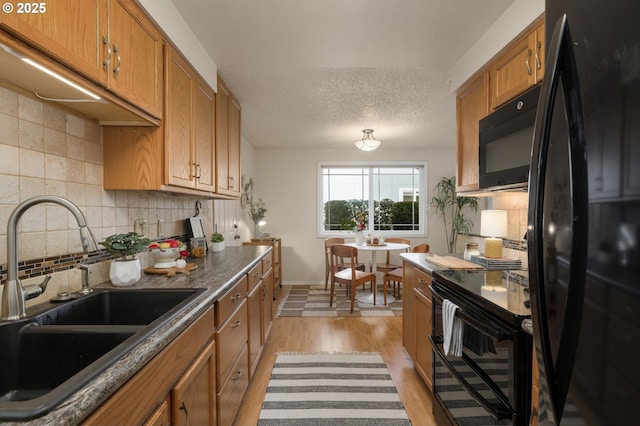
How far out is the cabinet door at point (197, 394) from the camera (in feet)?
3.24

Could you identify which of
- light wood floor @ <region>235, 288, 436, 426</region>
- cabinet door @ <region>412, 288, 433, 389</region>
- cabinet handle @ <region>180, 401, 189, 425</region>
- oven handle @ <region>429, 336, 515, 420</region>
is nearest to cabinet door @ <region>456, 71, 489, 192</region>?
cabinet door @ <region>412, 288, 433, 389</region>

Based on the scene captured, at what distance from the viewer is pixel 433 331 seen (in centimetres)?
180

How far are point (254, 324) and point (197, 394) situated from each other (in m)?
1.07

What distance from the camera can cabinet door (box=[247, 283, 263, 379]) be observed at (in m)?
2.09

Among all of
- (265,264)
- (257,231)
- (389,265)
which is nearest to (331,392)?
(265,264)

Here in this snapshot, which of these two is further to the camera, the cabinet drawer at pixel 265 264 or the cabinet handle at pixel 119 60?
the cabinet drawer at pixel 265 264

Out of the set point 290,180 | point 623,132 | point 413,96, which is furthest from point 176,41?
point 290,180

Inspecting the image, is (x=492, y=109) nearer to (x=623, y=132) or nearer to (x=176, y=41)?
(x=623, y=132)

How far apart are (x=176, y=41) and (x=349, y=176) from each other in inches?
157

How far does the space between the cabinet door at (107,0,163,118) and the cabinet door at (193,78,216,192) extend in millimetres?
458

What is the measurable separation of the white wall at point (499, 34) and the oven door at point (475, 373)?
4.80ft

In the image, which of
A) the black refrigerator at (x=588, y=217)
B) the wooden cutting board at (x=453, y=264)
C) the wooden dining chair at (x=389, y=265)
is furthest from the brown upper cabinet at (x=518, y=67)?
the wooden dining chair at (x=389, y=265)

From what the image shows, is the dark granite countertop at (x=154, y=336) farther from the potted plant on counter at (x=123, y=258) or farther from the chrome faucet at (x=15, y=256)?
the chrome faucet at (x=15, y=256)

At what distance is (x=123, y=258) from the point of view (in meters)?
1.45
